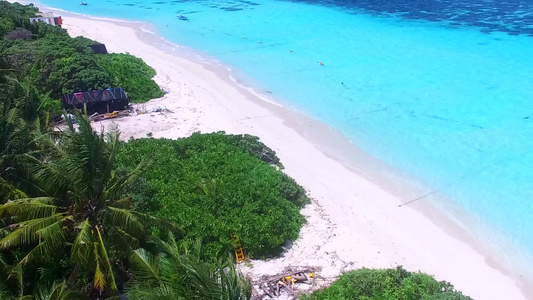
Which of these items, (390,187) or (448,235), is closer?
(448,235)

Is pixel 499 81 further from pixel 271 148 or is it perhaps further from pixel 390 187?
pixel 271 148

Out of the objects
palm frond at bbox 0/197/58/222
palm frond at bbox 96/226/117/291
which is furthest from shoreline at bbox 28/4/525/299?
palm frond at bbox 0/197/58/222

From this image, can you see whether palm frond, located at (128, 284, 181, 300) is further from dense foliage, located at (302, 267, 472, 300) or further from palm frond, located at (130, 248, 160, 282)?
dense foliage, located at (302, 267, 472, 300)

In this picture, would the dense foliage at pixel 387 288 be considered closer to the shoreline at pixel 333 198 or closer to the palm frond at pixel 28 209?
the shoreline at pixel 333 198

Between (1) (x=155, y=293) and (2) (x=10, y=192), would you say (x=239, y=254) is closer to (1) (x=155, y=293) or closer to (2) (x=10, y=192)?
(1) (x=155, y=293)

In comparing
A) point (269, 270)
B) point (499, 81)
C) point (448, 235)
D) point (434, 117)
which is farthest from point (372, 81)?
point (269, 270)

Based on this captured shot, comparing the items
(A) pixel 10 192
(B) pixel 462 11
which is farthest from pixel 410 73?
(A) pixel 10 192

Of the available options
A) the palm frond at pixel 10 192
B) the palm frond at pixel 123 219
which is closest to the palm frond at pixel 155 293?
the palm frond at pixel 123 219
